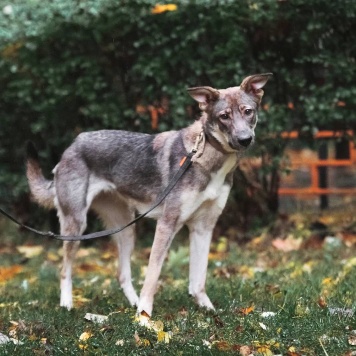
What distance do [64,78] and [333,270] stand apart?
4.04 metres

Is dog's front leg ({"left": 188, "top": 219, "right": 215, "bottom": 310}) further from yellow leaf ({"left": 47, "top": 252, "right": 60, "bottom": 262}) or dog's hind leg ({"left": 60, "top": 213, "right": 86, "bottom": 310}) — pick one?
yellow leaf ({"left": 47, "top": 252, "right": 60, "bottom": 262})

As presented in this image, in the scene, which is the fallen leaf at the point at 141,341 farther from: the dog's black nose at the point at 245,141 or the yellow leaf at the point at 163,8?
the yellow leaf at the point at 163,8

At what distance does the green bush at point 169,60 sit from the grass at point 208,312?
1620 millimetres

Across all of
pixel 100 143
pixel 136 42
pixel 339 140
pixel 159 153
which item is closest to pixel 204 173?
pixel 159 153

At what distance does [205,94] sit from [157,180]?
836 millimetres

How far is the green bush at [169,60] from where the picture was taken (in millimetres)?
9094

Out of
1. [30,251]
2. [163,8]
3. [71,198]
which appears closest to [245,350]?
[71,198]

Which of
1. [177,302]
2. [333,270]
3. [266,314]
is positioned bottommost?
[333,270]

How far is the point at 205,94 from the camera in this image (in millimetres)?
5715

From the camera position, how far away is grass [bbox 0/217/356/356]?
4.64 metres

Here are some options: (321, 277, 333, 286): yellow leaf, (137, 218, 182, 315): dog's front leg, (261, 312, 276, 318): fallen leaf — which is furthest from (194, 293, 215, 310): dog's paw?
(321, 277, 333, 286): yellow leaf

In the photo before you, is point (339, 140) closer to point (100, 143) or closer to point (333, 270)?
point (333, 270)

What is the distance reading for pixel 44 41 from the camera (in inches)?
373

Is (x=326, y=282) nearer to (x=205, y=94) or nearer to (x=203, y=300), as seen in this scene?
(x=203, y=300)
